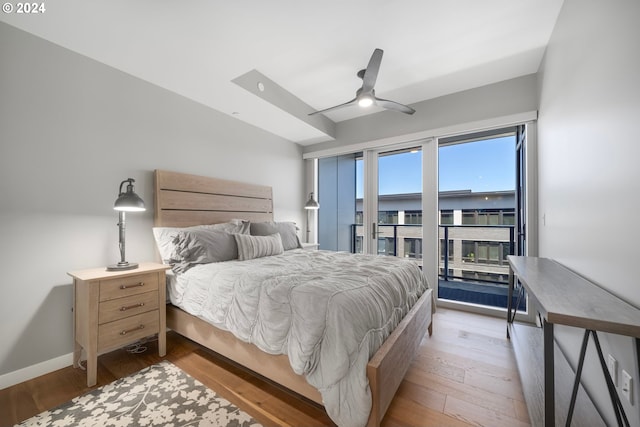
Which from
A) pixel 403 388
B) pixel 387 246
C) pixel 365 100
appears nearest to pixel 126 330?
pixel 403 388

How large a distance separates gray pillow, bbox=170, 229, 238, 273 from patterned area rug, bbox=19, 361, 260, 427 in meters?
0.88

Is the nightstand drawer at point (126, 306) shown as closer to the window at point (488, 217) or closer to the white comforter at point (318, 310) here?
the white comforter at point (318, 310)

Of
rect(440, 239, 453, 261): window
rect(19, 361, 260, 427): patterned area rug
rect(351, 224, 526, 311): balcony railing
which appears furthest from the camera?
rect(440, 239, 453, 261): window

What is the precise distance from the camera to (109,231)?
2260mm

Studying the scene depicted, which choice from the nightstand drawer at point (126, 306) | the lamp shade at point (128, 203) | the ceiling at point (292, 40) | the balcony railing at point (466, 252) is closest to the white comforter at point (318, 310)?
the nightstand drawer at point (126, 306)

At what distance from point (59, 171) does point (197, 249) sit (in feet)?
3.96

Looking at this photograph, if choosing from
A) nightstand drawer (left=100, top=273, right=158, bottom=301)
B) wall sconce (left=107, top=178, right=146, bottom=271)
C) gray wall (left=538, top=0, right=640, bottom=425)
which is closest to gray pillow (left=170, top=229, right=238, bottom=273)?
nightstand drawer (left=100, top=273, right=158, bottom=301)

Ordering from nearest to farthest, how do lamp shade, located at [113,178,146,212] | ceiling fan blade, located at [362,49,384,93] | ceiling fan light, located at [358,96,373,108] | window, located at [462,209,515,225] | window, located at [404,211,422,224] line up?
1. lamp shade, located at [113,178,146,212]
2. ceiling fan blade, located at [362,49,384,93]
3. ceiling fan light, located at [358,96,373,108]
4. window, located at [462,209,515,225]
5. window, located at [404,211,422,224]

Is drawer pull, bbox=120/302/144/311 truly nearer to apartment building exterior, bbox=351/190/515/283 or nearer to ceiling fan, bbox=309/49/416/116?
ceiling fan, bbox=309/49/416/116

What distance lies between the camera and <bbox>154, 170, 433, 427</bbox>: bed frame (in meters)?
1.36

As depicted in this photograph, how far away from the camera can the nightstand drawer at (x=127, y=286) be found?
1838 mm

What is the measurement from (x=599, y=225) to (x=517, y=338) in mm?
1413

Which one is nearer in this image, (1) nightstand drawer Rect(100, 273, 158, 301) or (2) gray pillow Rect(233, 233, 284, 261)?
(1) nightstand drawer Rect(100, 273, 158, 301)

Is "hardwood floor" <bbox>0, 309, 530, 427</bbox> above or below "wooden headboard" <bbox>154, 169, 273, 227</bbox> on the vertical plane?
below
